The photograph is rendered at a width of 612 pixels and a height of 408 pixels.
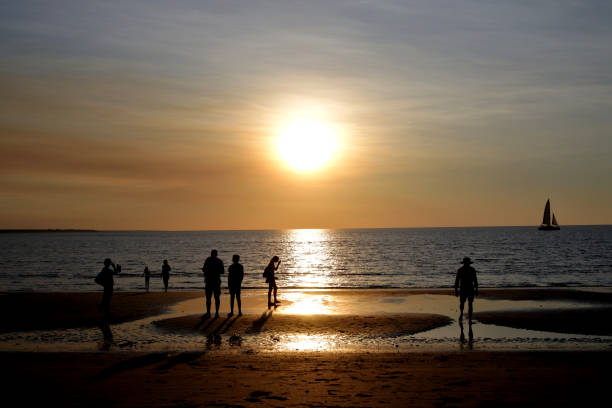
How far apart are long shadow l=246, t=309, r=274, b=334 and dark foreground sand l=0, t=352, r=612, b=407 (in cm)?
401

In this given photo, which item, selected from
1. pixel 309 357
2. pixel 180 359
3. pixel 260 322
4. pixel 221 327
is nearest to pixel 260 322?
pixel 260 322

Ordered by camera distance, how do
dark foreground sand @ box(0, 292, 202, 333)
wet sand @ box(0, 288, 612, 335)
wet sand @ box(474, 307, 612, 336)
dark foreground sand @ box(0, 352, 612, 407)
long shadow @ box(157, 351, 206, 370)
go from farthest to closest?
dark foreground sand @ box(0, 292, 202, 333)
wet sand @ box(0, 288, 612, 335)
wet sand @ box(474, 307, 612, 336)
long shadow @ box(157, 351, 206, 370)
dark foreground sand @ box(0, 352, 612, 407)

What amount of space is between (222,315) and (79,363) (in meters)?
8.98

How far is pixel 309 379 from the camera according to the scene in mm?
11164

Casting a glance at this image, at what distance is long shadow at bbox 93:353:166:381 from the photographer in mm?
11727

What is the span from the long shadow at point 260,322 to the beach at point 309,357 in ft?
0.37

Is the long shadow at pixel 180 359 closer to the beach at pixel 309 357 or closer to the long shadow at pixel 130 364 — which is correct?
the beach at pixel 309 357

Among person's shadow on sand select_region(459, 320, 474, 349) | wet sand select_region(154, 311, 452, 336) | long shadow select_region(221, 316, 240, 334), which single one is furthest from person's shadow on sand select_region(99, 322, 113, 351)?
person's shadow on sand select_region(459, 320, 474, 349)

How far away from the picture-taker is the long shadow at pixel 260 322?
700 inches

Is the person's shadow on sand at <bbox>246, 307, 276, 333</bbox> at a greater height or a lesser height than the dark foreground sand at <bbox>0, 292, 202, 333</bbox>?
greater

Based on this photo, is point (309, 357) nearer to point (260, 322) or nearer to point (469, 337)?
point (469, 337)

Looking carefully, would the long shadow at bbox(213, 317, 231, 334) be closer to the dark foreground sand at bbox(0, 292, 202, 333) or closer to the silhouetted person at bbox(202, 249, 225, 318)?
the silhouetted person at bbox(202, 249, 225, 318)

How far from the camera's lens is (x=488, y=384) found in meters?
10.7

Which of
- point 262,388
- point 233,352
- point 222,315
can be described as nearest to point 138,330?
point 222,315
